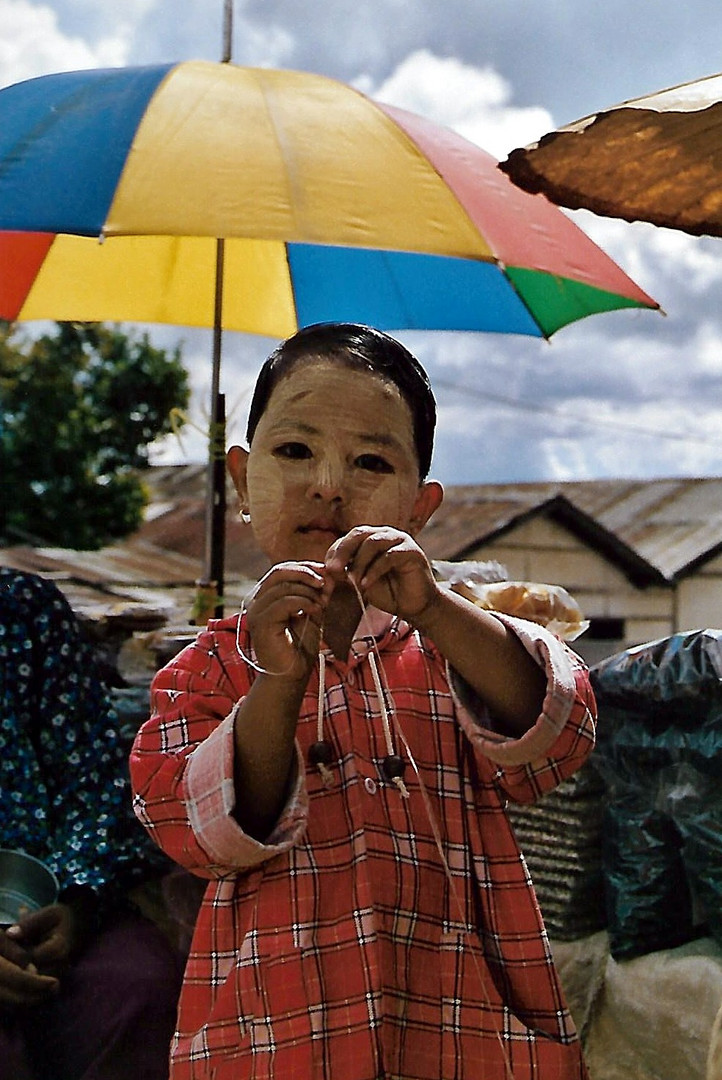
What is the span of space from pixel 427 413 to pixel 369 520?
24 cm

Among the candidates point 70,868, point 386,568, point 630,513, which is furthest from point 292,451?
point 630,513

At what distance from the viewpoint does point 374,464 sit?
1868mm

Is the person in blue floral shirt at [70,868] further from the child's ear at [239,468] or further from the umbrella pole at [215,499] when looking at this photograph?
the child's ear at [239,468]

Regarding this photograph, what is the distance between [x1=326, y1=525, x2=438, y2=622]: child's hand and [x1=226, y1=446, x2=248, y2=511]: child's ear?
364mm

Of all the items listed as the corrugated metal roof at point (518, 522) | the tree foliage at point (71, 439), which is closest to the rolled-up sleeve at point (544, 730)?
the corrugated metal roof at point (518, 522)

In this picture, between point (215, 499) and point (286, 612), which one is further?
point (215, 499)

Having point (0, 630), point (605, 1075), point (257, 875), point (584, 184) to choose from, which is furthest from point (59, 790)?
point (584, 184)

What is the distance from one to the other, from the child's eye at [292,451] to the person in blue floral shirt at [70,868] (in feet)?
4.19

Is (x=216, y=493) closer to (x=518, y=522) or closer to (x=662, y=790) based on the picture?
(x=662, y=790)

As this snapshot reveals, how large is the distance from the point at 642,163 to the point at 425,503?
0.77 m

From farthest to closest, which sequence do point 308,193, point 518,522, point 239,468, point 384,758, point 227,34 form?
point 518,522 → point 227,34 → point 308,193 → point 239,468 → point 384,758

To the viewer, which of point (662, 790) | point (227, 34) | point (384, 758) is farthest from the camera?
point (227, 34)

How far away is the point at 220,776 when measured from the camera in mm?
1644

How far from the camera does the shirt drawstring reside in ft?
5.75
